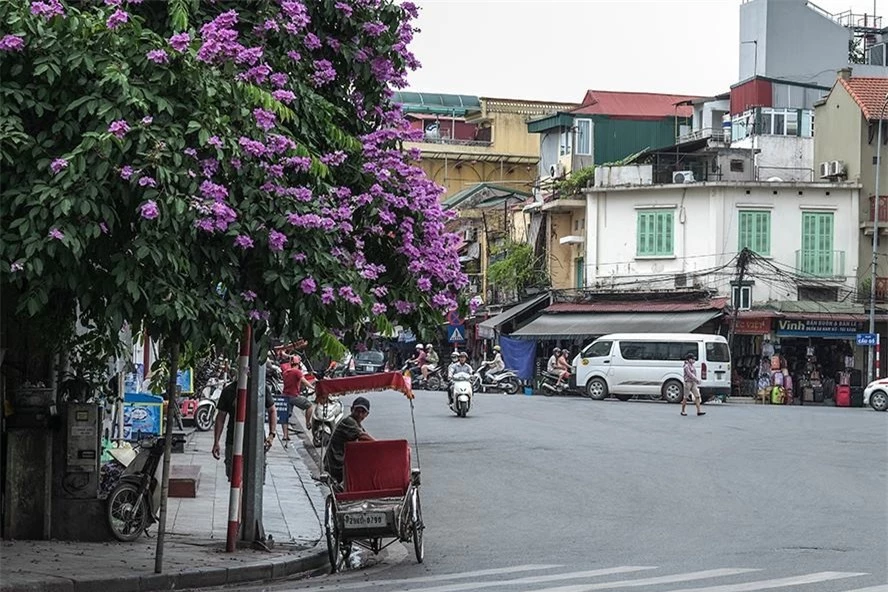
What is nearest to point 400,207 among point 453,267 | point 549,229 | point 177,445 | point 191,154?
point 453,267

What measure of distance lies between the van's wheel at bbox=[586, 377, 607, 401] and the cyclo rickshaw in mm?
31946

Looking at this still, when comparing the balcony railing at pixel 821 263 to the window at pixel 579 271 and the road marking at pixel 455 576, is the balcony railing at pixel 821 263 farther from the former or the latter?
the road marking at pixel 455 576

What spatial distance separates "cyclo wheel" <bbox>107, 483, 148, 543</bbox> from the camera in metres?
14.6

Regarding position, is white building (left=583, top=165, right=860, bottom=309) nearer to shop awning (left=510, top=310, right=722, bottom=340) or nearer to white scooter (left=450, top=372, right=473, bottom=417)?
shop awning (left=510, top=310, right=722, bottom=340)

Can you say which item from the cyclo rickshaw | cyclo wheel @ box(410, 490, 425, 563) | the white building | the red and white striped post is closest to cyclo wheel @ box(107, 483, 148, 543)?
the red and white striped post

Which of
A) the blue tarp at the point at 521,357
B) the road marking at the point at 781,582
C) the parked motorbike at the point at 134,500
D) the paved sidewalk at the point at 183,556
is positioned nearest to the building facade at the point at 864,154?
the blue tarp at the point at 521,357

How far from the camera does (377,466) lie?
48.7ft

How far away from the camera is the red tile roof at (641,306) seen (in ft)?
183

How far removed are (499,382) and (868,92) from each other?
18.6 meters

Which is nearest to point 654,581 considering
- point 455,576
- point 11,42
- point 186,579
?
point 455,576

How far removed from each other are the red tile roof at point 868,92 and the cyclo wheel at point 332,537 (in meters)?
46.2

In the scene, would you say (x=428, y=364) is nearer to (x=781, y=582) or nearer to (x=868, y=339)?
(x=868, y=339)

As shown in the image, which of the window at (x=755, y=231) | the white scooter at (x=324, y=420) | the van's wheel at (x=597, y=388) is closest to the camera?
the white scooter at (x=324, y=420)

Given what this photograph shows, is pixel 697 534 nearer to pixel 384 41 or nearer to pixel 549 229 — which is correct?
pixel 384 41
